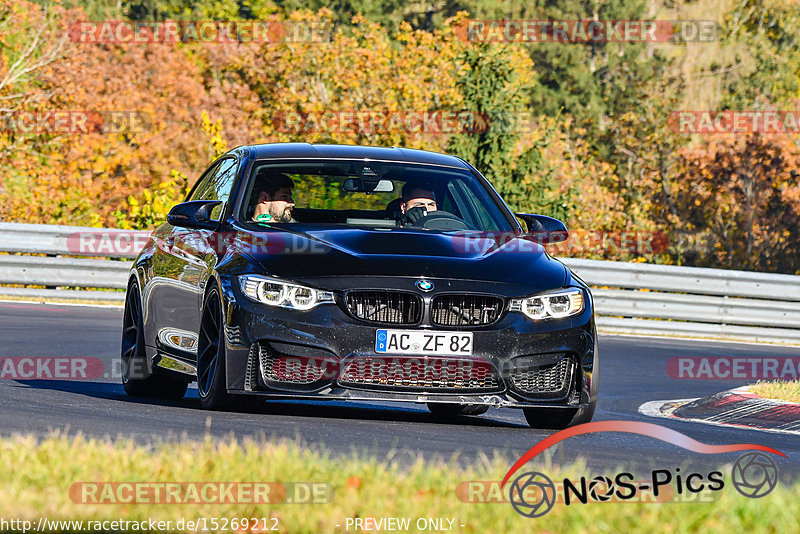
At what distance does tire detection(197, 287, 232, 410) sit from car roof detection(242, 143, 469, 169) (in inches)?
55.9

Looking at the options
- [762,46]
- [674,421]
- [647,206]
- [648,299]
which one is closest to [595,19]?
[762,46]

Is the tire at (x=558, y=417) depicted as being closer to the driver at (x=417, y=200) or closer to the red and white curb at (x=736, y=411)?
the driver at (x=417, y=200)

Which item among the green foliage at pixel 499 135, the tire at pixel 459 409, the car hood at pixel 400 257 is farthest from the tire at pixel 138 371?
the green foliage at pixel 499 135

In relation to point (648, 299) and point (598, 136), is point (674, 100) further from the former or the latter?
point (648, 299)

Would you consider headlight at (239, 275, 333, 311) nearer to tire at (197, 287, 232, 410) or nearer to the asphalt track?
tire at (197, 287, 232, 410)

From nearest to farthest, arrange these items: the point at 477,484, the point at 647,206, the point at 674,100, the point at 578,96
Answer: the point at 477,484
the point at 647,206
the point at 674,100
the point at 578,96

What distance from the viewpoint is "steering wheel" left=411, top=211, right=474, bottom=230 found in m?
8.70

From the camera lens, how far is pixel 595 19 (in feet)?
279

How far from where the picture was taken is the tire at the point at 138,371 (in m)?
9.48

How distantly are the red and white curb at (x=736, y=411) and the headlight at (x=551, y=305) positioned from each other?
8.67ft

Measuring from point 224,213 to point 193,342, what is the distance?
2.80 feet

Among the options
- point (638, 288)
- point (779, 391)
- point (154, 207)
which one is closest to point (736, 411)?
point (779, 391)

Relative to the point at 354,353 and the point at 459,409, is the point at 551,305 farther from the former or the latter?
the point at 459,409

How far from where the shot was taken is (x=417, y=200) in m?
9.00
